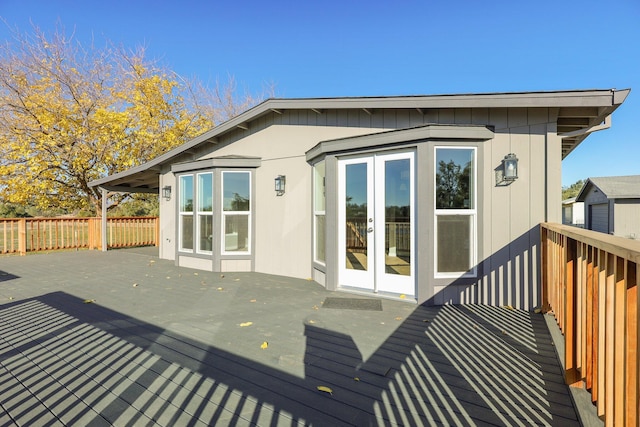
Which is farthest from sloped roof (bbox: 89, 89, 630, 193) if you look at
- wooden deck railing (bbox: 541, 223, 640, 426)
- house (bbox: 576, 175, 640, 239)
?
house (bbox: 576, 175, 640, 239)

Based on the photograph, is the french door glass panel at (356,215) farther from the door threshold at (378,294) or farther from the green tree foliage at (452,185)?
the green tree foliage at (452,185)

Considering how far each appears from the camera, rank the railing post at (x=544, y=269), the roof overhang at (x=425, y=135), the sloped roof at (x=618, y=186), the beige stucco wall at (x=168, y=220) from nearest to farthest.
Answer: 1. the railing post at (x=544, y=269)
2. the roof overhang at (x=425, y=135)
3. the beige stucco wall at (x=168, y=220)
4. the sloped roof at (x=618, y=186)

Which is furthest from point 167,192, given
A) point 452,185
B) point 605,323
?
point 605,323

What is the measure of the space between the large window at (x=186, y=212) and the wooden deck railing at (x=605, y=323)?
725 centimetres

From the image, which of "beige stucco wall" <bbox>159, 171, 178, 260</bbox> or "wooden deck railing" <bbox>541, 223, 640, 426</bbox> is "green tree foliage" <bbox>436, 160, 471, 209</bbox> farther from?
"beige stucco wall" <bbox>159, 171, 178, 260</bbox>

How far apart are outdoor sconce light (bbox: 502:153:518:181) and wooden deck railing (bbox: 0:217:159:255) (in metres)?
12.4

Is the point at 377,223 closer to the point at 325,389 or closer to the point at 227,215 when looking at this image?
the point at 325,389

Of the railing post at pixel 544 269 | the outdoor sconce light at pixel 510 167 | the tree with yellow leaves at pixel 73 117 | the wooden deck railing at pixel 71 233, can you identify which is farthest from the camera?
the tree with yellow leaves at pixel 73 117

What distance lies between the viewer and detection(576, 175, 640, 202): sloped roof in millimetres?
13663

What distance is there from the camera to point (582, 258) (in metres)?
2.04

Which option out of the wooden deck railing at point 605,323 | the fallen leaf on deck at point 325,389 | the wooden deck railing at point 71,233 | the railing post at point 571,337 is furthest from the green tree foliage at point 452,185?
the wooden deck railing at point 71,233

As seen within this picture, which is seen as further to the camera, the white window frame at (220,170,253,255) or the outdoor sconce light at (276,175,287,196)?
the white window frame at (220,170,253,255)

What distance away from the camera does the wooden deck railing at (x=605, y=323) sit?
4.12 feet

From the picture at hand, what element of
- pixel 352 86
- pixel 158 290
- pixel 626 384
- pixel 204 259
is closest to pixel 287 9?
pixel 352 86
